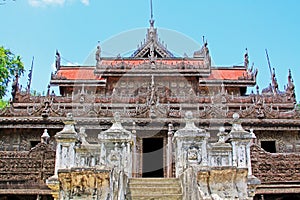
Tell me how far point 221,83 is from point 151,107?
5.91 m

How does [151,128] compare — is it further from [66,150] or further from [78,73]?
[78,73]

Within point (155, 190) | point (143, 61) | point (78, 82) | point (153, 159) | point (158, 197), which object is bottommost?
point (158, 197)

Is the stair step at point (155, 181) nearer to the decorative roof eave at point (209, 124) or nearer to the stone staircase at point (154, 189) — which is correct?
the stone staircase at point (154, 189)

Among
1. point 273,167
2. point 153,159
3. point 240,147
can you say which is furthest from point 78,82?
point 240,147

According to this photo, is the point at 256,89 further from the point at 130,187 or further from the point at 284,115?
the point at 130,187

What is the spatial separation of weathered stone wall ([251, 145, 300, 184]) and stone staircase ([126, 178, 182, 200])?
14.3 ft

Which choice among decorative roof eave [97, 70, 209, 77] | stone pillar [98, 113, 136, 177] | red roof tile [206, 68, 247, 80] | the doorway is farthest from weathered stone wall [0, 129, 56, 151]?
red roof tile [206, 68, 247, 80]

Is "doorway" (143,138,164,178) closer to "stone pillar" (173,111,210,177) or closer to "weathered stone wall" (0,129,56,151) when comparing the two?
"weathered stone wall" (0,129,56,151)

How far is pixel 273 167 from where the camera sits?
11578mm

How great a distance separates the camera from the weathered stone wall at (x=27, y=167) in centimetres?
1126

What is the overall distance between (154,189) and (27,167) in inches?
219

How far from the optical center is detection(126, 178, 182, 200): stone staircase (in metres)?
7.24

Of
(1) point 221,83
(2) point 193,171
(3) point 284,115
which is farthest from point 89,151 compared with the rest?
(1) point 221,83

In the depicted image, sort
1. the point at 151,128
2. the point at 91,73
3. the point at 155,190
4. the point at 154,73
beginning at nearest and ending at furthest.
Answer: the point at 155,190, the point at 151,128, the point at 154,73, the point at 91,73
